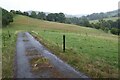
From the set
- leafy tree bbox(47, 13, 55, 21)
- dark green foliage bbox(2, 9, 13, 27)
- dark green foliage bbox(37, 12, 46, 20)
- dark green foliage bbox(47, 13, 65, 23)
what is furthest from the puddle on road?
dark green foliage bbox(37, 12, 46, 20)

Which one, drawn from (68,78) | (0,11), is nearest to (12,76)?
(68,78)

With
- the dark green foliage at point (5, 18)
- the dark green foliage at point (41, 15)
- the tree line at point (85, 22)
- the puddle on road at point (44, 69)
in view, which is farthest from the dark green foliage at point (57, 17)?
the puddle on road at point (44, 69)

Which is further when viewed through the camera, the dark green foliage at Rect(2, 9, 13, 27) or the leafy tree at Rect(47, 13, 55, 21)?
the leafy tree at Rect(47, 13, 55, 21)

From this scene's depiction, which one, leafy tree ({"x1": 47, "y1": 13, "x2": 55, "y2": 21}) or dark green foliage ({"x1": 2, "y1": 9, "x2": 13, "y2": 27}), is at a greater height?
leafy tree ({"x1": 47, "y1": 13, "x2": 55, "y2": 21})

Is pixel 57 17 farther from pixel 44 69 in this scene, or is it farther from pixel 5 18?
pixel 44 69

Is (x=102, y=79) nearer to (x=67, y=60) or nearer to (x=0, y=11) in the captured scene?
(x=67, y=60)

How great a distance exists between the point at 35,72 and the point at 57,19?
14991 centimetres

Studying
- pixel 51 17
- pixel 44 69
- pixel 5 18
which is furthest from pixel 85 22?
pixel 44 69

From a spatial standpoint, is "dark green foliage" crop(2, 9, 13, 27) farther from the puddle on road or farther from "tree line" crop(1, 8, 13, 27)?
the puddle on road

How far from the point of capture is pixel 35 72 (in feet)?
44.9

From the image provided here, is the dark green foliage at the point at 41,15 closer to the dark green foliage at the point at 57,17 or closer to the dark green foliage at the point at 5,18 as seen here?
the dark green foliage at the point at 57,17

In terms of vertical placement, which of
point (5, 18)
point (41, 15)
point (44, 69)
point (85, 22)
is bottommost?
point (44, 69)

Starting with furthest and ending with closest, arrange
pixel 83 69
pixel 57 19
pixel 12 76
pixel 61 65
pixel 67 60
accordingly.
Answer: pixel 57 19
pixel 67 60
pixel 61 65
pixel 83 69
pixel 12 76

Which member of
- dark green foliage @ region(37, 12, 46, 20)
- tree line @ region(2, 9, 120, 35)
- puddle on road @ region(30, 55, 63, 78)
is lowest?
puddle on road @ region(30, 55, 63, 78)
